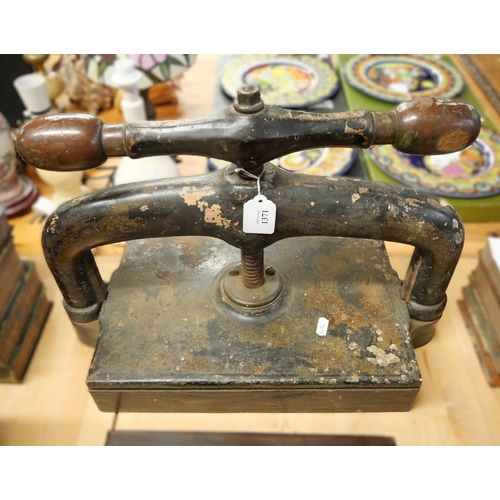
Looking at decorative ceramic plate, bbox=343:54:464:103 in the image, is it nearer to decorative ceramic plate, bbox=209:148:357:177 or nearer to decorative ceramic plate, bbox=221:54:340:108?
decorative ceramic plate, bbox=221:54:340:108

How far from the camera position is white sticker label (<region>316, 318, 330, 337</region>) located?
26.1 inches

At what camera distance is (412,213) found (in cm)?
58

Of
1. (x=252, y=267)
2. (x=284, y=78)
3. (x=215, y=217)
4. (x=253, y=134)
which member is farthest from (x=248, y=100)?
(x=284, y=78)

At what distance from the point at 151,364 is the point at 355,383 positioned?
0.27 metres

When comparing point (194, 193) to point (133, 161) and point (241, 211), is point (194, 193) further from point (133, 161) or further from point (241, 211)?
point (133, 161)

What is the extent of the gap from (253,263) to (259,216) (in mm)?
119

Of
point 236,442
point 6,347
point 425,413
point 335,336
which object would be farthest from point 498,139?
point 6,347

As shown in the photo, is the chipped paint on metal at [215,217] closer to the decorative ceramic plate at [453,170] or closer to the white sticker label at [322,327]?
the white sticker label at [322,327]

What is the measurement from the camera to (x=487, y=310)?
911 millimetres

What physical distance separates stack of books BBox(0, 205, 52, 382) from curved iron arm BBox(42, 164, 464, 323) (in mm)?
341

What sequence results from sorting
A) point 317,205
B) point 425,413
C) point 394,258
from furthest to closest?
point 394,258 < point 425,413 < point 317,205

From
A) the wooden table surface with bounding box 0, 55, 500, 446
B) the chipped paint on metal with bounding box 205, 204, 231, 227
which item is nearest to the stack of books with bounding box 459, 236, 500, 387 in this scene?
the wooden table surface with bounding box 0, 55, 500, 446

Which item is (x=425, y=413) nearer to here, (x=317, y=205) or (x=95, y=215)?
(x=317, y=205)

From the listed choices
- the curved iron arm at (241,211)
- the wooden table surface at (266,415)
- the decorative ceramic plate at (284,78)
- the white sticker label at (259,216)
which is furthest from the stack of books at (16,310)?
the decorative ceramic plate at (284,78)
